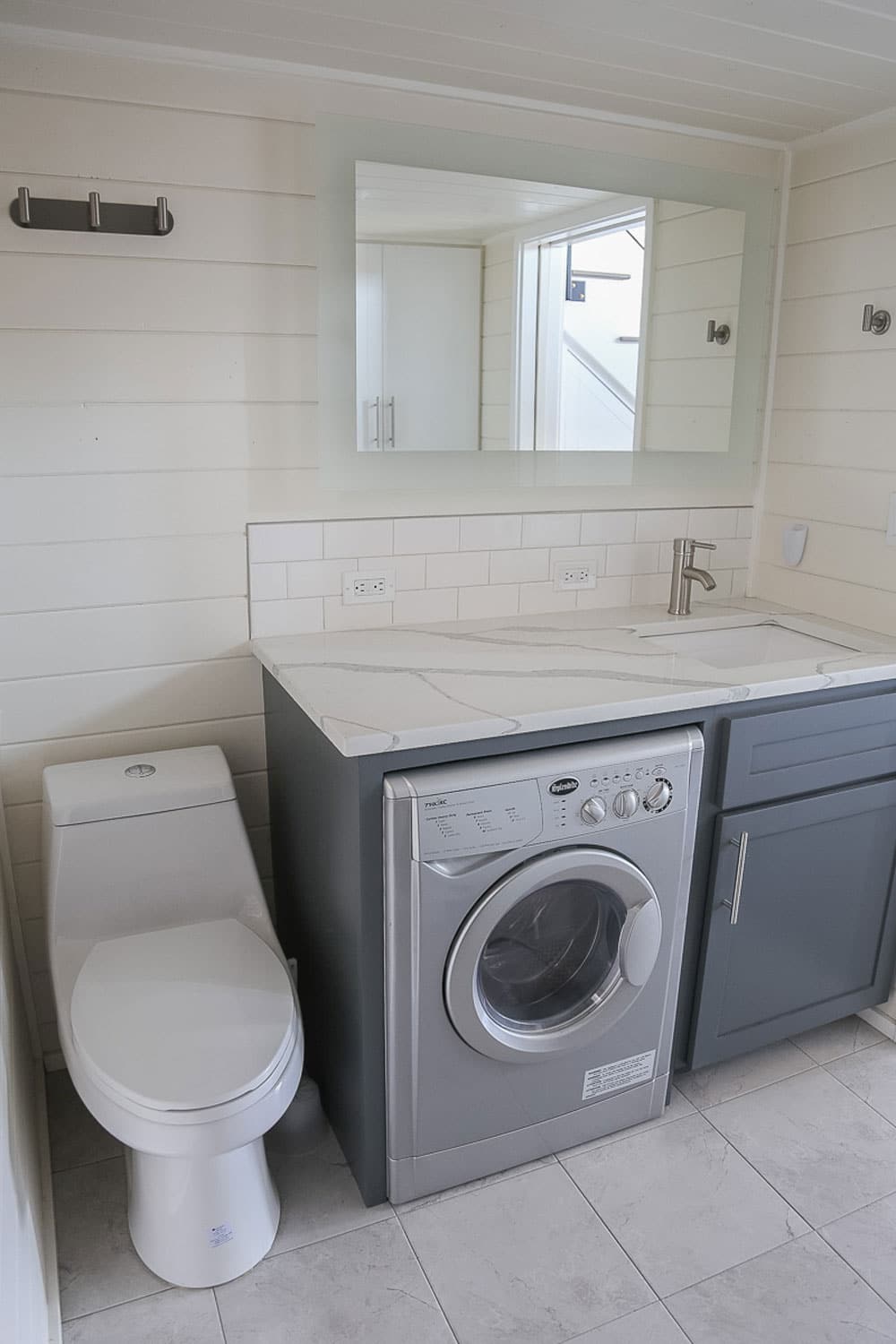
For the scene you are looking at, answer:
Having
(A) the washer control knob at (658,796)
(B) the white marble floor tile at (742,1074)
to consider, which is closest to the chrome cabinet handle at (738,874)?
(A) the washer control knob at (658,796)

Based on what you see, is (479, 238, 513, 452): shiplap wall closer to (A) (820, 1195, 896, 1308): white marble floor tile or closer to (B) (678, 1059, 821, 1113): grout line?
(B) (678, 1059, 821, 1113): grout line

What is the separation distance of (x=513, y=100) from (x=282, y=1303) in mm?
2353

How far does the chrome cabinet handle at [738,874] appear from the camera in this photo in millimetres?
1927

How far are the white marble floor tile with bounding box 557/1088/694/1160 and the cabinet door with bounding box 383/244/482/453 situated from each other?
1.49 m

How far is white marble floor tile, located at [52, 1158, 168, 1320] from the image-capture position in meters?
1.64

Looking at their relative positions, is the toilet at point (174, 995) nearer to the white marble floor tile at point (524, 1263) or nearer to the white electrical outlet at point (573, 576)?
the white marble floor tile at point (524, 1263)

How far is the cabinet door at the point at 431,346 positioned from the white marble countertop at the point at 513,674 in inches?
17.6

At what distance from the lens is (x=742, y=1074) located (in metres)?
2.19

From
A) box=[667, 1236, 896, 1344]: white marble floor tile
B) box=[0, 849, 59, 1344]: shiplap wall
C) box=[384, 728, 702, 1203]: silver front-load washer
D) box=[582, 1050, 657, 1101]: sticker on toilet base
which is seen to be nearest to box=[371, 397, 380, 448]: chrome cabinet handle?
box=[384, 728, 702, 1203]: silver front-load washer

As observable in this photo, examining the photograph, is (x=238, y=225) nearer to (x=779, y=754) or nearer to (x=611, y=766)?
(x=611, y=766)

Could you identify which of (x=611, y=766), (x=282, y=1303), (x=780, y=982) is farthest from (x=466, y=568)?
(x=282, y=1303)

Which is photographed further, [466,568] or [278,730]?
[466,568]

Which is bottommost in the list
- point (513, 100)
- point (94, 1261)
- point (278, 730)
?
point (94, 1261)

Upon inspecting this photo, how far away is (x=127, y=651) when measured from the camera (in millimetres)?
2027
